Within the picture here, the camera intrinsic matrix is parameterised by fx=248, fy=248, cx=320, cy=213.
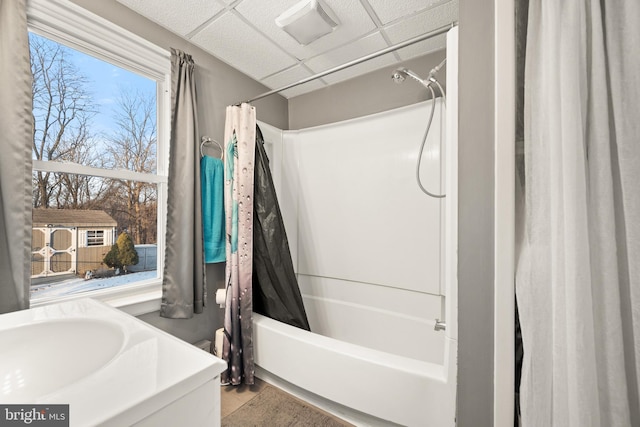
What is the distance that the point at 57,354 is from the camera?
713 millimetres

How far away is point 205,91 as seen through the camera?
1791mm

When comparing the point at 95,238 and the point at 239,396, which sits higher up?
the point at 95,238

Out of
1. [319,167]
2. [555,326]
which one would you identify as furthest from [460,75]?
[319,167]

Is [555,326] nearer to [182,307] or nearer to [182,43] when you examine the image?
A: [182,307]

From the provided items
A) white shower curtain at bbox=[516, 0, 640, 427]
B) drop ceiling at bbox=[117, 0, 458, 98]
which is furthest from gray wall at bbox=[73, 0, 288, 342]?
white shower curtain at bbox=[516, 0, 640, 427]

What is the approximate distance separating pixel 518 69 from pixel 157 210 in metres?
1.92

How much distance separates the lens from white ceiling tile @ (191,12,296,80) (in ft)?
5.07

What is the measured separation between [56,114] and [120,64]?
452 millimetres

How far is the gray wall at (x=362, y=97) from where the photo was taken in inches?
74.0

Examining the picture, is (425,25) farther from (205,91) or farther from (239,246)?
(239,246)

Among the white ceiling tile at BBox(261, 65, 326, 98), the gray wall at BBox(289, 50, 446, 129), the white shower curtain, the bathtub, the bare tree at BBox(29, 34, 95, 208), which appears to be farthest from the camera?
the white ceiling tile at BBox(261, 65, 326, 98)

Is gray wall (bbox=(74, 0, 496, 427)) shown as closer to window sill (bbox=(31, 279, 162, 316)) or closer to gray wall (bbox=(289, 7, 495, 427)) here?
gray wall (bbox=(289, 7, 495, 427))

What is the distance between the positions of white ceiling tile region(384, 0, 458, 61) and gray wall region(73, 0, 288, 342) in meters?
1.20

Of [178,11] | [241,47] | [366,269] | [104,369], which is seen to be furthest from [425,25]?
[104,369]
